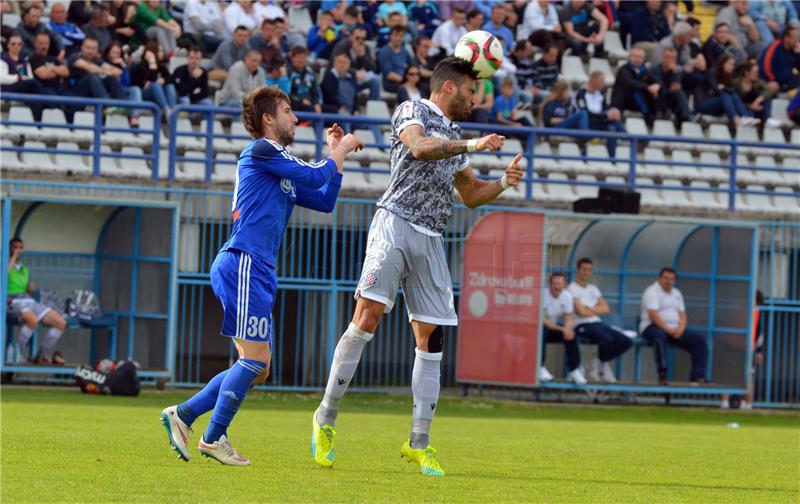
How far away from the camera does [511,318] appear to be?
17984 mm

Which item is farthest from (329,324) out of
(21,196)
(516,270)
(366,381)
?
(21,196)

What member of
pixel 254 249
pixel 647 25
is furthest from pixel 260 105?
pixel 647 25

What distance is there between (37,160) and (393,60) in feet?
18.7

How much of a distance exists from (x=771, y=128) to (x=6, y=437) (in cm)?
1767

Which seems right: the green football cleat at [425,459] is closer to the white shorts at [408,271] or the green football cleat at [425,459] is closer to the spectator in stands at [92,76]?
the white shorts at [408,271]

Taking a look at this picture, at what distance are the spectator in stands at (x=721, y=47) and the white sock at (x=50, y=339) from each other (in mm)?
12765

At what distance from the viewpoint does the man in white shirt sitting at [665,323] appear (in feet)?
62.7

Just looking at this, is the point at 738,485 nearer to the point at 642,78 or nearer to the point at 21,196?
the point at 21,196

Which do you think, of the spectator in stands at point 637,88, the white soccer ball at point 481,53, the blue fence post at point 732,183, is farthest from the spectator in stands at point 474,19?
the white soccer ball at point 481,53

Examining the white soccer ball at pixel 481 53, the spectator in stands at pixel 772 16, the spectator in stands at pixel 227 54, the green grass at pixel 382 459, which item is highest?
the spectator in stands at pixel 772 16

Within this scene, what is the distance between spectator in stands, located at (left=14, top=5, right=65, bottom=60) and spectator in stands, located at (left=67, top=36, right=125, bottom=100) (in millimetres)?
271

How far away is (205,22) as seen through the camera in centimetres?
2148

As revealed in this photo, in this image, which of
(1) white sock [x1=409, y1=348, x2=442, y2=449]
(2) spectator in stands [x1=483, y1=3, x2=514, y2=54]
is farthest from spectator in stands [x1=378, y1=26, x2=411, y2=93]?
(1) white sock [x1=409, y1=348, x2=442, y2=449]

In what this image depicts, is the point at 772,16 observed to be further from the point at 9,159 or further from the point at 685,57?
the point at 9,159
